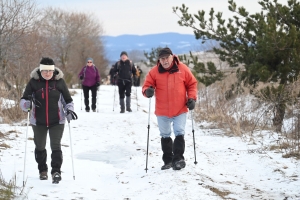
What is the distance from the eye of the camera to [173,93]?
7340 millimetres

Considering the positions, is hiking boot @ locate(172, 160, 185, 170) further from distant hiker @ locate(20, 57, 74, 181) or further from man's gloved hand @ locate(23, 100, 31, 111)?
man's gloved hand @ locate(23, 100, 31, 111)

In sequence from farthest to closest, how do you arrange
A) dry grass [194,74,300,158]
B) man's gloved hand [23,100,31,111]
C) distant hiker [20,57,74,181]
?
dry grass [194,74,300,158], distant hiker [20,57,74,181], man's gloved hand [23,100,31,111]

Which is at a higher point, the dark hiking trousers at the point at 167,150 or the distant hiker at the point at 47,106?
the distant hiker at the point at 47,106

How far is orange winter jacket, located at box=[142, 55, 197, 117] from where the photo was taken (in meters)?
7.34

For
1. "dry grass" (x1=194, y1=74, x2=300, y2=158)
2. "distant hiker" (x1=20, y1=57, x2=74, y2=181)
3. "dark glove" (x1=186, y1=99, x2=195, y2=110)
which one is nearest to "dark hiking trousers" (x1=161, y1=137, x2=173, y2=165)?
"dark glove" (x1=186, y1=99, x2=195, y2=110)

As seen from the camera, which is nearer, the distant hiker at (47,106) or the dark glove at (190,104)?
the distant hiker at (47,106)

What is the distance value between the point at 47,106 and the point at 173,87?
1.95 meters

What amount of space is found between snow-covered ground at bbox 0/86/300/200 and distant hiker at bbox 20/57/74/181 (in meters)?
0.37

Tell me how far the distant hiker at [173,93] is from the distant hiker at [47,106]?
135 centimetres

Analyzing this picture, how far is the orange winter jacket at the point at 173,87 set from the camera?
24.1 ft

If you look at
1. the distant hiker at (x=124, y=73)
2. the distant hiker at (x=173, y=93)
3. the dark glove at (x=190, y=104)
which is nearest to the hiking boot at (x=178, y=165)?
the distant hiker at (x=173, y=93)

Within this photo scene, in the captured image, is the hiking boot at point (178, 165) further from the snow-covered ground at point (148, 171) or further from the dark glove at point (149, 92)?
the dark glove at point (149, 92)

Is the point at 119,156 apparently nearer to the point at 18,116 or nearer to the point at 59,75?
the point at 59,75

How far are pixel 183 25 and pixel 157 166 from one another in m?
7.87
